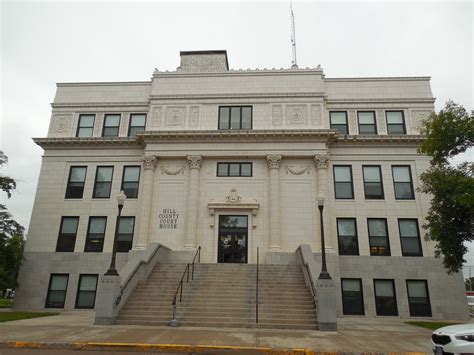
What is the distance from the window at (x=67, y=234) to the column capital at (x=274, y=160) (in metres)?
14.6

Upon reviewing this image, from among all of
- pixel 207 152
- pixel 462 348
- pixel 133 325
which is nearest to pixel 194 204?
pixel 207 152

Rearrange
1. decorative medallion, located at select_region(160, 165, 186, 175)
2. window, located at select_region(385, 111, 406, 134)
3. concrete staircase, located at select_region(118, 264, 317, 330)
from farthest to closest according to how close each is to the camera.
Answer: window, located at select_region(385, 111, 406, 134)
decorative medallion, located at select_region(160, 165, 186, 175)
concrete staircase, located at select_region(118, 264, 317, 330)

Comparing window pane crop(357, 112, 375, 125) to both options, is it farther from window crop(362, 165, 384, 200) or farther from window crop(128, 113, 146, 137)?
window crop(128, 113, 146, 137)

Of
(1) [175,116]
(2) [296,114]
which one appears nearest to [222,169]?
(1) [175,116]

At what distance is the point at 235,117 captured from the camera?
26.0 m

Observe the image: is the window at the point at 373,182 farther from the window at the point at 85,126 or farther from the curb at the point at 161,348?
the window at the point at 85,126

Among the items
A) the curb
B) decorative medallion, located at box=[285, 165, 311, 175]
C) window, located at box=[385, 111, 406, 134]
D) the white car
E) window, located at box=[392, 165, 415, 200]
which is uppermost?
window, located at box=[385, 111, 406, 134]

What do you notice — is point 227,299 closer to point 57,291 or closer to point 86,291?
point 86,291

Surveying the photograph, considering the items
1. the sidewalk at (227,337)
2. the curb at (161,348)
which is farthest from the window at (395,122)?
the curb at (161,348)

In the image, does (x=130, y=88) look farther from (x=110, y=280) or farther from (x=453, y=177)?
(x=453, y=177)

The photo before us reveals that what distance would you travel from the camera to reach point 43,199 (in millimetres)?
24859

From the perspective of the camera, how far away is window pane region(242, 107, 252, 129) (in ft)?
84.2

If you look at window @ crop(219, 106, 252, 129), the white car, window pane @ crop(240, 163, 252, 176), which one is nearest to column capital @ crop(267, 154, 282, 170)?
window pane @ crop(240, 163, 252, 176)

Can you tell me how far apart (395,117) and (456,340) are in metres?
20.3
